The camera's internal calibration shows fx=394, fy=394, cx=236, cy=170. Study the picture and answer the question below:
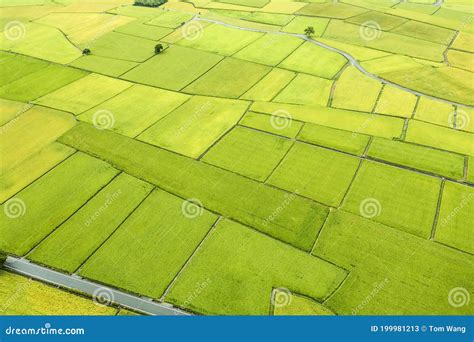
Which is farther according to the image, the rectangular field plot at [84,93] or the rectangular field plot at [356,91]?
the rectangular field plot at [356,91]

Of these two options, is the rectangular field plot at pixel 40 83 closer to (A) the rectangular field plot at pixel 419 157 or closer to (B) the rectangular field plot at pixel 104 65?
(B) the rectangular field plot at pixel 104 65

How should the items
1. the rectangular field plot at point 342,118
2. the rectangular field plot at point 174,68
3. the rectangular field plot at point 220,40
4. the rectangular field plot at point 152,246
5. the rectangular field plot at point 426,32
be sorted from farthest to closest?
the rectangular field plot at point 426,32 → the rectangular field plot at point 220,40 → the rectangular field plot at point 174,68 → the rectangular field plot at point 342,118 → the rectangular field plot at point 152,246

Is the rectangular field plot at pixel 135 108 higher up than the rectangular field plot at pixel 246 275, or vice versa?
the rectangular field plot at pixel 135 108

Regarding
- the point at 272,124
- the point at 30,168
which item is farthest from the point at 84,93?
the point at 272,124

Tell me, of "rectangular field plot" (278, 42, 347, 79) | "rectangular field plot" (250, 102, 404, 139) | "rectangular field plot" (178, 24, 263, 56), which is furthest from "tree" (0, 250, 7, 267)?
"rectangular field plot" (178, 24, 263, 56)

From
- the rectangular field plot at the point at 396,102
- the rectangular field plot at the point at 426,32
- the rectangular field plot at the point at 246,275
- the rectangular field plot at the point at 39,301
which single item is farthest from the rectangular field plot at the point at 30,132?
the rectangular field plot at the point at 426,32

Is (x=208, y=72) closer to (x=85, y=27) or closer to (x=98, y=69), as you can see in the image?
(x=98, y=69)

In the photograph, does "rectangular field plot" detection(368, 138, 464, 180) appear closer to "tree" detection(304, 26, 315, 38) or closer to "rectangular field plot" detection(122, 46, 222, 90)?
"rectangular field plot" detection(122, 46, 222, 90)
